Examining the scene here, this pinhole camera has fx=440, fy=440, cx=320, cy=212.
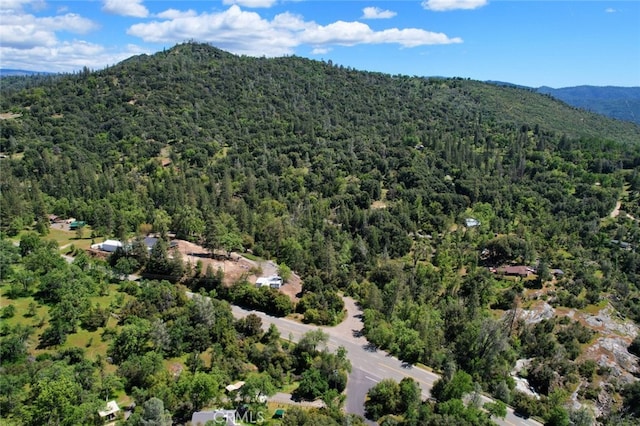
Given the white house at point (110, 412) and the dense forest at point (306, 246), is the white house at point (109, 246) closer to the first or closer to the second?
the dense forest at point (306, 246)

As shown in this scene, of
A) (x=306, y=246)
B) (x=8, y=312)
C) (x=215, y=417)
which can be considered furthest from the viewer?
(x=306, y=246)

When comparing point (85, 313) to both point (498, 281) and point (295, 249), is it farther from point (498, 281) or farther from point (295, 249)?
point (498, 281)

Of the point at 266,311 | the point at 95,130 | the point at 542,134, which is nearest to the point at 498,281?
the point at 266,311

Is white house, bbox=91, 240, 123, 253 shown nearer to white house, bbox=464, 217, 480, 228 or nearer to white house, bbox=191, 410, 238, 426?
white house, bbox=191, 410, 238, 426

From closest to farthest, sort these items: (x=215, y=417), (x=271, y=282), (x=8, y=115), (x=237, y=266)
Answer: (x=215, y=417) → (x=271, y=282) → (x=237, y=266) → (x=8, y=115)

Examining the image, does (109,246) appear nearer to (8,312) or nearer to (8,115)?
(8,312)

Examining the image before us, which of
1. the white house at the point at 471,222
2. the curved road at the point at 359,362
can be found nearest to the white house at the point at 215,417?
the curved road at the point at 359,362

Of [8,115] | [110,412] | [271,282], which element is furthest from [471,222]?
[8,115]

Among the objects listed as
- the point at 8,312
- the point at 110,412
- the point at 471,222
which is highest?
the point at 8,312
